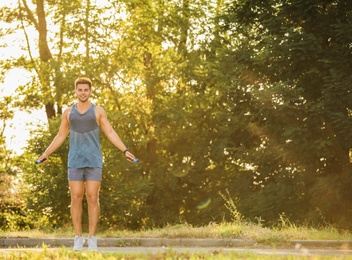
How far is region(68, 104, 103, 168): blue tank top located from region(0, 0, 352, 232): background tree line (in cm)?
1187

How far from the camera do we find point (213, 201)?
28.1 m

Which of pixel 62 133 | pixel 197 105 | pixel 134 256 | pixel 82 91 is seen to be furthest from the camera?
pixel 197 105

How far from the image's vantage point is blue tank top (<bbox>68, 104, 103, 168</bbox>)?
27.5ft

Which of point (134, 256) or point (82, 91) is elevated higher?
point (82, 91)

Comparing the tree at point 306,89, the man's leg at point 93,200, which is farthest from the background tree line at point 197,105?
the man's leg at point 93,200

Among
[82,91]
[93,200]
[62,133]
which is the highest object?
[82,91]

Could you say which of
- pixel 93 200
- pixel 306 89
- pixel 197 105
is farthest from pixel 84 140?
pixel 197 105

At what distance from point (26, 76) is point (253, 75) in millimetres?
11378

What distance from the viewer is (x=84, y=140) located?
845 cm

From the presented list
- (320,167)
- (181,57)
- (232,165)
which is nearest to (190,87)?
(181,57)

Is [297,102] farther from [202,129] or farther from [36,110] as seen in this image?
[36,110]

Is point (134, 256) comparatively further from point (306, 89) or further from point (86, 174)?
point (306, 89)

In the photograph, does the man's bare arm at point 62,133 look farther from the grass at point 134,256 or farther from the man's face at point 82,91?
the grass at point 134,256

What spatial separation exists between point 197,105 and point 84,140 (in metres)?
20.8
